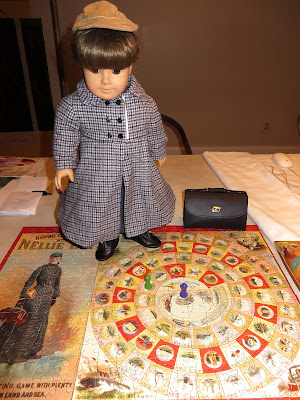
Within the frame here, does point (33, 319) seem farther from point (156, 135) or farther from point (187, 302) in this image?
point (156, 135)

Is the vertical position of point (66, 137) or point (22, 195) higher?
point (66, 137)

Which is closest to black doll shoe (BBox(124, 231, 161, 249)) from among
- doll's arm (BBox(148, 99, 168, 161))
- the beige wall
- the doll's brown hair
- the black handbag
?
the black handbag

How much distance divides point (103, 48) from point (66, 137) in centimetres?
24

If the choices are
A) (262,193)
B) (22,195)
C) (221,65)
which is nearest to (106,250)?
(22,195)

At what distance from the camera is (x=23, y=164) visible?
1.48 meters

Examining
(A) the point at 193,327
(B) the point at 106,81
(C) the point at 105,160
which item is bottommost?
(A) the point at 193,327

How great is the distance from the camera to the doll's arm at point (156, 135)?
0.89 meters

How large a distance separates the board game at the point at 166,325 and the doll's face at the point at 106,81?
450 millimetres

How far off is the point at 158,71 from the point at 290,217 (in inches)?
80.8

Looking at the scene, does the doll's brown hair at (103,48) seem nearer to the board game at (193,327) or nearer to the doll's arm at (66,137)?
the doll's arm at (66,137)

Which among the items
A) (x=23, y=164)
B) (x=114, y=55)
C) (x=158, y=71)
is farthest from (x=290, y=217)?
(x=158, y=71)

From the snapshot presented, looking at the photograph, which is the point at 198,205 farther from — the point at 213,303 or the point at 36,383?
the point at 36,383

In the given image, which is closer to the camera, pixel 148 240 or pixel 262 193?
pixel 148 240

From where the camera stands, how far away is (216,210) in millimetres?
997
